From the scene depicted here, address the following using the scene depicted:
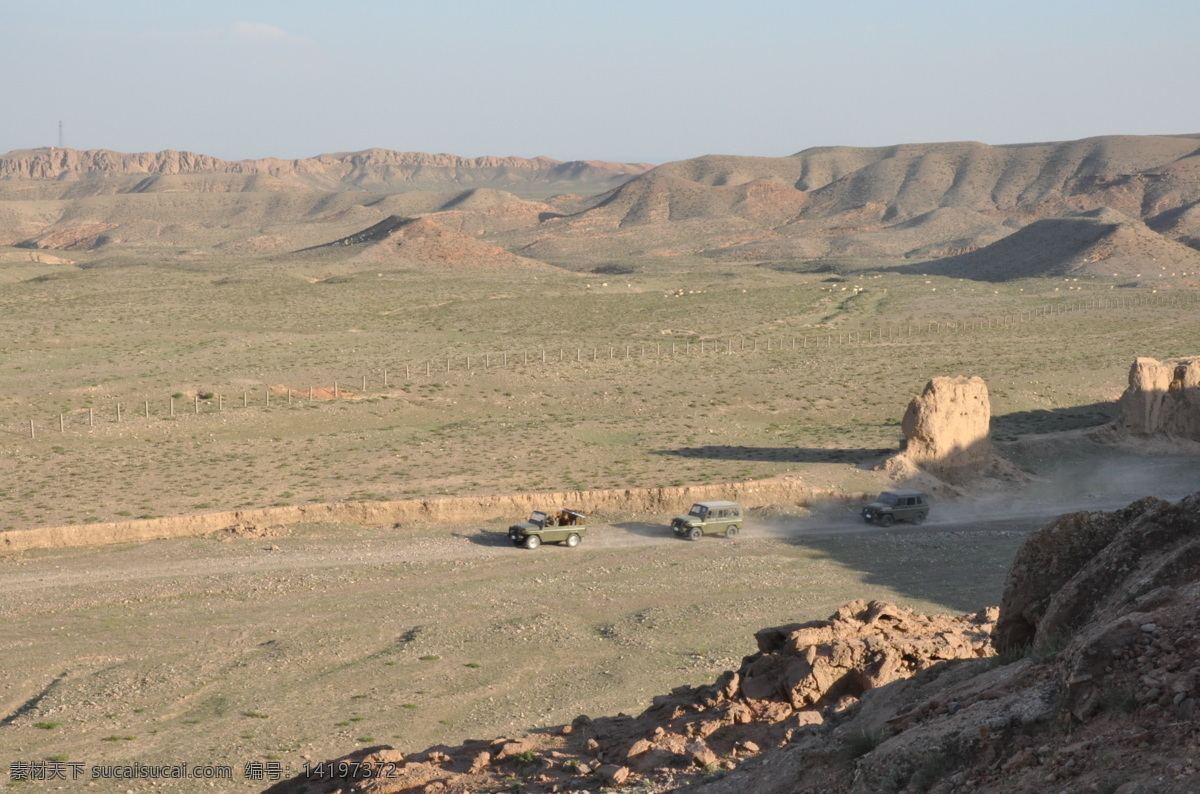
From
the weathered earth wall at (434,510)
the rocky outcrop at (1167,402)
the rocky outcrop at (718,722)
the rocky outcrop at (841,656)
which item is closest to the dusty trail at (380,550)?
the weathered earth wall at (434,510)

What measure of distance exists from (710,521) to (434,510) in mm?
7993

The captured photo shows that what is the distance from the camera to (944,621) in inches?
660

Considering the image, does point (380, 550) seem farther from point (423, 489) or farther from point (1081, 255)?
point (1081, 255)

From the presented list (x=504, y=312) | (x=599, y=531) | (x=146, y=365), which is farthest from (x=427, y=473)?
(x=504, y=312)

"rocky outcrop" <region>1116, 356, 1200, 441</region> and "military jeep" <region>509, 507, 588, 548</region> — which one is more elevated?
"rocky outcrop" <region>1116, 356, 1200, 441</region>

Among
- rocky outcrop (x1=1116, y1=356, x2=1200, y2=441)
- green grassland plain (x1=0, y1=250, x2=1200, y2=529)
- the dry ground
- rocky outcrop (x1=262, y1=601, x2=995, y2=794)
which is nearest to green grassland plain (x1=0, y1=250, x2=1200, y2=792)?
the dry ground

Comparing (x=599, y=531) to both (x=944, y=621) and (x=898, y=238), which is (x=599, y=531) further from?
(x=898, y=238)

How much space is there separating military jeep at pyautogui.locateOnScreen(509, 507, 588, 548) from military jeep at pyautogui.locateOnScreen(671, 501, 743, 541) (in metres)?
2.83

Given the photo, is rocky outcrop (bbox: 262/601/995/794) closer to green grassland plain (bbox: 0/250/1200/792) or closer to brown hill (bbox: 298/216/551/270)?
green grassland plain (bbox: 0/250/1200/792)

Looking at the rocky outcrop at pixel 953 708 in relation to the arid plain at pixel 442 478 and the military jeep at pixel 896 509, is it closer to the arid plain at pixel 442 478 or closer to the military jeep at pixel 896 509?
the arid plain at pixel 442 478

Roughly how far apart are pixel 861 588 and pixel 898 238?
16224 cm

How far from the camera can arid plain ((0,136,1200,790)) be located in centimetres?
2086

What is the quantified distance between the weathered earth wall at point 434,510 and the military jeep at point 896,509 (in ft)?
6.11

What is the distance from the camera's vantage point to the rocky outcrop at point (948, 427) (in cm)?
3806
